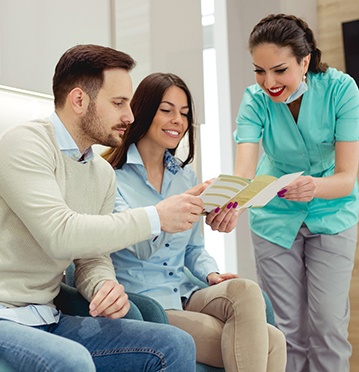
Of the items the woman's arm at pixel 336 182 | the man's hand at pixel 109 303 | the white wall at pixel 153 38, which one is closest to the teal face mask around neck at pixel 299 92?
the woman's arm at pixel 336 182

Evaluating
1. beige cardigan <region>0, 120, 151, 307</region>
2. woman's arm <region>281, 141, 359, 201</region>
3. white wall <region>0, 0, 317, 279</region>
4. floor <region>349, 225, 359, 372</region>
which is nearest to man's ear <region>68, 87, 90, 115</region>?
beige cardigan <region>0, 120, 151, 307</region>

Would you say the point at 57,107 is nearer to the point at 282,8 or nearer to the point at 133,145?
the point at 133,145

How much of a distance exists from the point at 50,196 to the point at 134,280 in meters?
0.56

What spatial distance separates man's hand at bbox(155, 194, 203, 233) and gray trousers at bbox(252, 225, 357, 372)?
90cm

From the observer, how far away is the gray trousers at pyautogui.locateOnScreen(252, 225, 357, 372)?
2373mm

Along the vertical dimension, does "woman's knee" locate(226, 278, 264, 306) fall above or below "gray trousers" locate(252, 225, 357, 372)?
above

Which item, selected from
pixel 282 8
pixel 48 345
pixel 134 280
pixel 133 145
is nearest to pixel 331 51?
pixel 282 8

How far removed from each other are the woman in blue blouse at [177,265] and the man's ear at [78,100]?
37 cm

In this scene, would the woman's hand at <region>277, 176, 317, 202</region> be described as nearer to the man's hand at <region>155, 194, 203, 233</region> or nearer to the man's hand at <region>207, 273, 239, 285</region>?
the man's hand at <region>207, 273, 239, 285</region>

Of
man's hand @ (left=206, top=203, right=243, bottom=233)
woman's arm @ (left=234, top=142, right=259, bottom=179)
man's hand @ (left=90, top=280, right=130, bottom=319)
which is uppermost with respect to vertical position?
woman's arm @ (left=234, top=142, right=259, bottom=179)

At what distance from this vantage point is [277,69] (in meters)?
2.22

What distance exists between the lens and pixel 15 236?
1.45 meters

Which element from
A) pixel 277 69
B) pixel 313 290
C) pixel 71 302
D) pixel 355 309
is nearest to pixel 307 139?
pixel 277 69

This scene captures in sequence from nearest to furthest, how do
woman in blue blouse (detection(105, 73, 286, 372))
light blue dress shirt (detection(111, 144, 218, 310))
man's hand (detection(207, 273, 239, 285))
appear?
1. woman in blue blouse (detection(105, 73, 286, 372))
2. light blue dress shirt (detection(111, 144, 218, 310))
3. man's hand (detection(207, 273, 239, 285))
